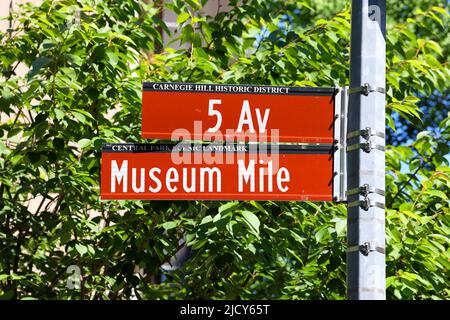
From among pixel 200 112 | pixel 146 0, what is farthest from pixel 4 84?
pixel 146 0

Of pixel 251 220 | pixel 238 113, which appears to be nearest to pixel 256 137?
pixel 238 113

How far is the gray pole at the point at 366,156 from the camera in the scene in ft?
15.3

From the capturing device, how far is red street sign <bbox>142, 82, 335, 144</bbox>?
5281mm

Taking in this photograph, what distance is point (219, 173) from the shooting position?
17.2ft

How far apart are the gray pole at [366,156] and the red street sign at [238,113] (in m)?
0.35

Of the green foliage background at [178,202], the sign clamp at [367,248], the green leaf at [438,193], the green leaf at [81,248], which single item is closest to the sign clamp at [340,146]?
the sign clamp at [367,248]

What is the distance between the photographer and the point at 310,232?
8719mm

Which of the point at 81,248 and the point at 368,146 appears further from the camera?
the point at 81,248

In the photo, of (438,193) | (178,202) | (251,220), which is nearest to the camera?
(251,220)

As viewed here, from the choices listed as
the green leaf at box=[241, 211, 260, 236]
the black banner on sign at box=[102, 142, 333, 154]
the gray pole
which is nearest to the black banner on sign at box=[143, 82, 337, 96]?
the black banner on sign at box=[102, 142, 333, 154]

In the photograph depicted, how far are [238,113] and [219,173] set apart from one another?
392 mm

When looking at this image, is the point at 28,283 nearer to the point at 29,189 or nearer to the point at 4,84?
the point at 29,189

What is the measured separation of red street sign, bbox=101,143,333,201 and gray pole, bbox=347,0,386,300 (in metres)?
0.34

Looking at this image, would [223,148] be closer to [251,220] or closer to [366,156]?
[366,156]
